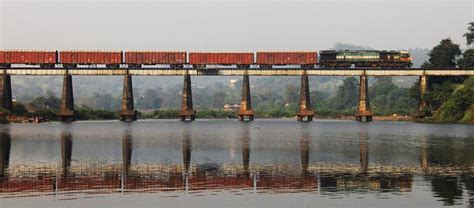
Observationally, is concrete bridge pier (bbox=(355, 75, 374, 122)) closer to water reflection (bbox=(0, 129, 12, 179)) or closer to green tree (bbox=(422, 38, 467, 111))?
green tree (bbox=(422, 38, 467, 111))

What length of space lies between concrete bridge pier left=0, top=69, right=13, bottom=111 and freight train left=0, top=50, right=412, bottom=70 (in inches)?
149

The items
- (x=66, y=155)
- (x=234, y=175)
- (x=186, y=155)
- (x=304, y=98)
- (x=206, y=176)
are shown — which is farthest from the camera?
(x=304, y=98)

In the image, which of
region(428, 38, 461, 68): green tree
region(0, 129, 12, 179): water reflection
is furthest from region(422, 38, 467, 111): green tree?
region(0, 129, 12, 179): water reflection

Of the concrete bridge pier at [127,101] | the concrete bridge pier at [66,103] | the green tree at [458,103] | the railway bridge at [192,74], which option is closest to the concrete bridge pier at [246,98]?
the railway bridge at [192,74]

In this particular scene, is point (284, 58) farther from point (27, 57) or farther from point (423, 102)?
point (27, 57)

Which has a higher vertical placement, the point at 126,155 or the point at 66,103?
the point at 66,103

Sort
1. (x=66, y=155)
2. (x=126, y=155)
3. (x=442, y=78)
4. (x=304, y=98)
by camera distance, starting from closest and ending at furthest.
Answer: (x=66, y=155), (x=126, y=155), (x=304, y=98), (x=442, y=78)

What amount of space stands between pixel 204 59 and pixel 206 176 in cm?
9764

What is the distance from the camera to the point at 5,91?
128 meters

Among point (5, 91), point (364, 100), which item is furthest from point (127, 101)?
point (364, 100)

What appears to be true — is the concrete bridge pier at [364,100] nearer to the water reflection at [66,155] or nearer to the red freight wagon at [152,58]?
the red freight wagon at [152,58]

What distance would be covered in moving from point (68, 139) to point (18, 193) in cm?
3929

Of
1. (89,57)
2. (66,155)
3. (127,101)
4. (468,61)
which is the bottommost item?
(66,155)

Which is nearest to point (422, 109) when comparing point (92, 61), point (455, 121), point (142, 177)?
point (455, 121)
